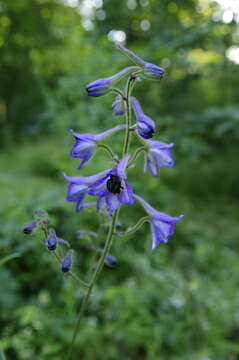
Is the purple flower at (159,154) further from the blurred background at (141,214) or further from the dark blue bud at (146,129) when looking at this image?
the blurred background at (141,214)

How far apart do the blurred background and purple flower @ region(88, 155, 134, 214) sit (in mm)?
398

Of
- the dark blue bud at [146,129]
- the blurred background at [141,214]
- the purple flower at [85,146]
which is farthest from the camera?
the blurred background at [141,214]

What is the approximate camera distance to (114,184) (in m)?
1.22

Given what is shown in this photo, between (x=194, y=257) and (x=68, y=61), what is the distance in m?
3.69

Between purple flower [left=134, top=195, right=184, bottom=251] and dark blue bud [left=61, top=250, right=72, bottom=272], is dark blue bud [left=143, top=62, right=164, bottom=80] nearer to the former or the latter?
purple flower [left=134, top=195, right=184, bottom=251]

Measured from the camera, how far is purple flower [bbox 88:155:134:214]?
1203 mm

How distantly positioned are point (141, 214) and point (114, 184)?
358 centimetres

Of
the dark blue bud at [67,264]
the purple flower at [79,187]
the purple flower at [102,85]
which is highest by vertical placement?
the purple flower at [102,85]

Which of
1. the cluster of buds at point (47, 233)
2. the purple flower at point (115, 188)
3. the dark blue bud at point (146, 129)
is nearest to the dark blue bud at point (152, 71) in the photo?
the dark blue bud at point (146, 129)

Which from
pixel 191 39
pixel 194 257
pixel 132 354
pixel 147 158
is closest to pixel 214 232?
pixel 194 257

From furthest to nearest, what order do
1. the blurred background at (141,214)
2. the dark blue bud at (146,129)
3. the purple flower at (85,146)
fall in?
1. the blurred background at (141,214)
2. the purple flower at (85,146)
3. the dark blue bud at (146,129)

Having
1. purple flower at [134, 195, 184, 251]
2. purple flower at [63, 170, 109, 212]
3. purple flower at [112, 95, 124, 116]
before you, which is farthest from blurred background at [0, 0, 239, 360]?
purple flower at [112, 95, 124, 116]

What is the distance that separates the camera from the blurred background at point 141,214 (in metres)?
2.58

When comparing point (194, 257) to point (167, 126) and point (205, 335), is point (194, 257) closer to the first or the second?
point (205, 335)
